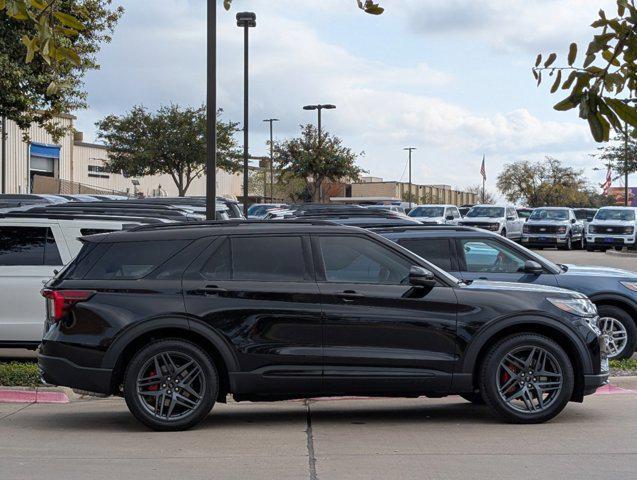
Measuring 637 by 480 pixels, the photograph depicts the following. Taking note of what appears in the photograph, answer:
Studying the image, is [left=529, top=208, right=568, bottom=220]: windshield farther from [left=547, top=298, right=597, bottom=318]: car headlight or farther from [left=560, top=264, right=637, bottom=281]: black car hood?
[left=547, top=298, right=597, bottom=318]: car headlight

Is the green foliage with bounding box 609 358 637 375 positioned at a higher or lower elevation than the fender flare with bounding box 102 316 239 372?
lower

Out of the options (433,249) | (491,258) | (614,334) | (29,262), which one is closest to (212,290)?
(29,262)

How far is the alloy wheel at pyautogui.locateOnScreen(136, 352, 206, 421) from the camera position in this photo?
28.5 feet

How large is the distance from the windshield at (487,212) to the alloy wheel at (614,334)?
31.9 m

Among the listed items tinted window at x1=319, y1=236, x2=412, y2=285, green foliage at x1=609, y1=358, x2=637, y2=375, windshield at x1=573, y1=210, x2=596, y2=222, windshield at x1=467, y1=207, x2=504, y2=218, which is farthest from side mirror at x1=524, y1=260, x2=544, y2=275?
windshield at x1=573, y1=210, x2=596, y2=222

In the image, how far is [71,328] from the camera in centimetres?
877

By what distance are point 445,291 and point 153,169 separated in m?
42.9

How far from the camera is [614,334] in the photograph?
1296 cm

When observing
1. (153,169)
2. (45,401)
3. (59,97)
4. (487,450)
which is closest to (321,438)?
(487,450)

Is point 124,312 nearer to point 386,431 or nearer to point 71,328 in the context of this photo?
point 71,328

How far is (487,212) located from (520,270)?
33.1m

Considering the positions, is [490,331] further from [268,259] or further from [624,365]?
[624,365]

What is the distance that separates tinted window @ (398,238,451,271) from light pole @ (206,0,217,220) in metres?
3.46

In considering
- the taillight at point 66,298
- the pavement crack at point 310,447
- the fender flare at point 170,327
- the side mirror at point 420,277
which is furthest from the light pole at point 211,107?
the side mirror at point 420,277
